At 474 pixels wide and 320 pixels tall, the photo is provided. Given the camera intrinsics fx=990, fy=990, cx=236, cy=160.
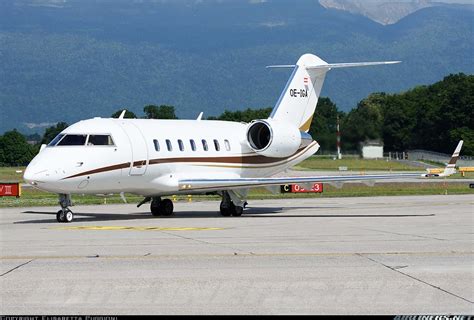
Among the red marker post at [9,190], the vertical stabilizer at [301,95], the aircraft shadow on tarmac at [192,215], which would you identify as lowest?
the red marker post at [9,190]

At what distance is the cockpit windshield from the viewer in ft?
96.4

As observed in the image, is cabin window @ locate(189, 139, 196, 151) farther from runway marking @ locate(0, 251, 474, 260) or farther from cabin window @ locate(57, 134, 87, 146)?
runway marking @ locate(0, 251, 474, 260)

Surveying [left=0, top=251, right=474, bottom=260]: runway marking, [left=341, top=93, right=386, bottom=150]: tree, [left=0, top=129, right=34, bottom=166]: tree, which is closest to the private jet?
[left=341, top=93, right=386, bottom=150]: tree

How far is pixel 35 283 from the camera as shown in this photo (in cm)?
1519

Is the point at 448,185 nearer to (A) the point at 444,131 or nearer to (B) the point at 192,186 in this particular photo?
(A) the point at 444,131

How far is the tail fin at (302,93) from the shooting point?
119 ft

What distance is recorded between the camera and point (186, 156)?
3269 centimetres

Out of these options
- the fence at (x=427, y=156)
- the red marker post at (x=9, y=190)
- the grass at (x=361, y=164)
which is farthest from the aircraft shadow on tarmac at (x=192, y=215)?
the red marker post at (x=9, y=190)

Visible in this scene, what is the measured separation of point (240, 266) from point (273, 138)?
17.7m

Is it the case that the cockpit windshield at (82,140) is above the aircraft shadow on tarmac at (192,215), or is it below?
above

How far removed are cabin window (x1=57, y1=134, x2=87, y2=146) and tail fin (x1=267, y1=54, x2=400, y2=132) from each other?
8935 millimetres

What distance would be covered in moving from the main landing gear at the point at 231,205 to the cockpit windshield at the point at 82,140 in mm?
4767

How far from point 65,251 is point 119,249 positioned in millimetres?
1096

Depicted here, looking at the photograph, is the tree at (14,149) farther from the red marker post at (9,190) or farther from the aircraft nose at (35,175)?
the aircraft nose at (35,175)
